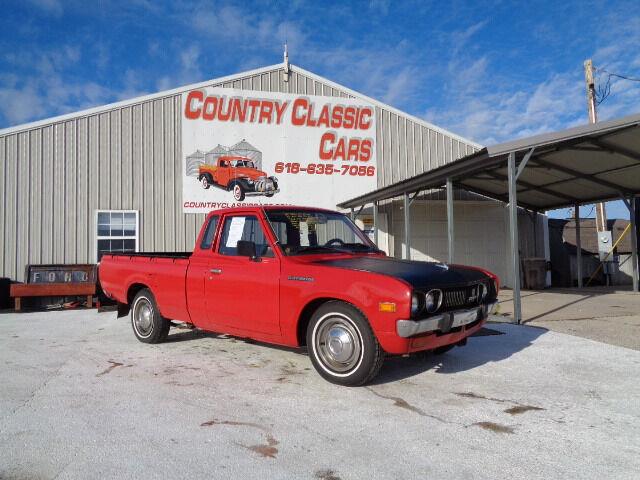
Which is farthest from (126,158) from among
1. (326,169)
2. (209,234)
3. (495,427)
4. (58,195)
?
(495,427)

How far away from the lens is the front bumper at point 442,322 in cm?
376

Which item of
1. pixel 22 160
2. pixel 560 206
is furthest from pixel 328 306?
pixel 560 206

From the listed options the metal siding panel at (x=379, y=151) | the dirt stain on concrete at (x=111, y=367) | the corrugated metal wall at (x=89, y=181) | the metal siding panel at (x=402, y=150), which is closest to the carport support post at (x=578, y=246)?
the metal siding panel at (x=402, y=150)

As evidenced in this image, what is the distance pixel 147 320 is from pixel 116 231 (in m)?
7.23

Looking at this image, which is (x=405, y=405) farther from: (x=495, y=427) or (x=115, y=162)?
(x=115, y=162)

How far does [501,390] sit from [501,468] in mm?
1583

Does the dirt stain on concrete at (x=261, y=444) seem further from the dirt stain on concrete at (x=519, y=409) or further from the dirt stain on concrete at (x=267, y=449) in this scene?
the dirt stain on concrete at (x=519, y=409)

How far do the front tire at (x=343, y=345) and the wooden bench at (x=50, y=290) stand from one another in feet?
29.1

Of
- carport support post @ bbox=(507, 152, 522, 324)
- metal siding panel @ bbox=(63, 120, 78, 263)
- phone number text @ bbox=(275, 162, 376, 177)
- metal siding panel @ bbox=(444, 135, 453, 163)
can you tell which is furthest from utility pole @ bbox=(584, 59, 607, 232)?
metal siding panel @ bbox=(63, 120, 78, 263)

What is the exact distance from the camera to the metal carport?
771 cm

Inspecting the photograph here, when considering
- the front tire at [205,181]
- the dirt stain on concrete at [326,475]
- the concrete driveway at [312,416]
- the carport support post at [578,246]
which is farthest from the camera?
the carport support post at [578,246]

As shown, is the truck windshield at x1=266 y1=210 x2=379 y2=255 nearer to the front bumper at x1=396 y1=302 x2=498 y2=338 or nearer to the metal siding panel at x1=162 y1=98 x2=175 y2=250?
the front bumper at x1=396 y1=302 x2=498 y2=338

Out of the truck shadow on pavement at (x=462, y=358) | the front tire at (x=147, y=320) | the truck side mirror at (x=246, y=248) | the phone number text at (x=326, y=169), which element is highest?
the phone number text at (x=326, y=169)

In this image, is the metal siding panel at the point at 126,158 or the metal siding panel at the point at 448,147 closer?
the metal siding panel at the point at 126,158
